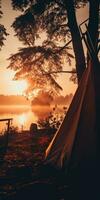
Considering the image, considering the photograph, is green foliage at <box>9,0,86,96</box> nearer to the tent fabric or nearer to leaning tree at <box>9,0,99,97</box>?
leaning tree at <box>9,0,99,97</box>

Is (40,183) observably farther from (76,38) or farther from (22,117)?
(22,117)

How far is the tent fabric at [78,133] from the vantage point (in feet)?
20.5

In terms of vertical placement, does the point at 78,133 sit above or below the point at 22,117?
below

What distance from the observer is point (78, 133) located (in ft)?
21.3

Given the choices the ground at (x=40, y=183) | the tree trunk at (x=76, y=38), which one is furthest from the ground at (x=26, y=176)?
the tree trunk at (x=76, y=38)

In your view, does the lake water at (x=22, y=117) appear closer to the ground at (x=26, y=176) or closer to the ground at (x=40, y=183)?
the ground at (x=26, y=176)

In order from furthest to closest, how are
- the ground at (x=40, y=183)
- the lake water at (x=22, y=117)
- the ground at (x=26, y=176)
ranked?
the lake water at (x=22, y=117) < the ground at (x=26, y=176) < the ground at (x=40, y=183)

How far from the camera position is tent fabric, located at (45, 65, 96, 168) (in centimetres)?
625

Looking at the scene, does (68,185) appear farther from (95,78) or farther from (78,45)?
(78,45)

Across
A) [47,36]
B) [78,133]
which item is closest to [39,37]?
[47,36]

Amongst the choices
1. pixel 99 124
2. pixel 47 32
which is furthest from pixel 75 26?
pixel 99 124

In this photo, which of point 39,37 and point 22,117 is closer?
point 39,37

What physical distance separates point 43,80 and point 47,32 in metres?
2.52

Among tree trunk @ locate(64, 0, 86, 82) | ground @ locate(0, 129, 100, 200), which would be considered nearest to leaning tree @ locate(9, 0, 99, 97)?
tree trunk @ locate(64, 0, 86, 82)
